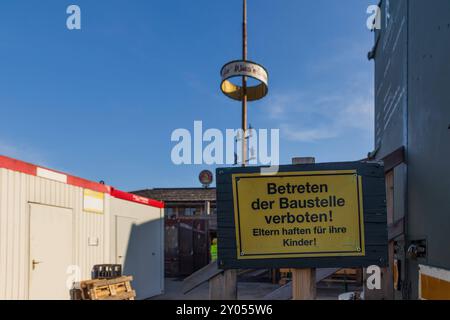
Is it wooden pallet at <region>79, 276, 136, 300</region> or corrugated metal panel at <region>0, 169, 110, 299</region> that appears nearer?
corrugated metal panel at <region>0, 169, 110, 299</region>

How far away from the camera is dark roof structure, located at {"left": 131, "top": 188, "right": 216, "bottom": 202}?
85.3 ft

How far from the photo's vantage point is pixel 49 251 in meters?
7.59

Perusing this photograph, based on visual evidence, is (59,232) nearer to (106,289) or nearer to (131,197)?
(106,289)

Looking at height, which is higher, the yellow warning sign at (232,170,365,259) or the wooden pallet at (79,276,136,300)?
the yellow warning sign at (232,170,365,259)

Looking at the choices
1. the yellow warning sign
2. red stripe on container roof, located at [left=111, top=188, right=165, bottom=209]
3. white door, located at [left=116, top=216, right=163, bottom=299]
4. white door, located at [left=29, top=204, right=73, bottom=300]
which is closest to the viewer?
the yellow warning sign

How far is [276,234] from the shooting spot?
2.78m

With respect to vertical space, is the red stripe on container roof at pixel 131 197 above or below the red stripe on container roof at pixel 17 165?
below

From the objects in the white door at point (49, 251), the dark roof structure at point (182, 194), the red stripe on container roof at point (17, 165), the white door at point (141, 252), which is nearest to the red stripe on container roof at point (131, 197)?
the white door at point (141, 252)

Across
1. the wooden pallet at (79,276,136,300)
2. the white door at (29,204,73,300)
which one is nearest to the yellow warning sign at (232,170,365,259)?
the white door at (29,204,73,300)

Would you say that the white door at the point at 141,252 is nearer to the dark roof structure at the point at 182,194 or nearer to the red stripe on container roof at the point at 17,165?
the red stripe on container roof at the point at 17,165

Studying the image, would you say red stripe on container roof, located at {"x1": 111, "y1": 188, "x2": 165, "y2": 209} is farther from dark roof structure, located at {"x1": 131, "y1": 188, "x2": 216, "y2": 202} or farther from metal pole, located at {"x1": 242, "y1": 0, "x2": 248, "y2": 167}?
dark roof structure, located at {"x1": 131, "y1": 188, "x2": 216, "y2": 202}

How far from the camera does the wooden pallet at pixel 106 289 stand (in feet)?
26.0

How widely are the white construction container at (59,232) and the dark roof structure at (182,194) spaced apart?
1413 centimetres

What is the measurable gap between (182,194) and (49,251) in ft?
63.6
